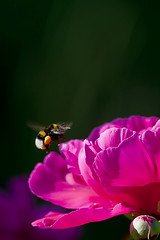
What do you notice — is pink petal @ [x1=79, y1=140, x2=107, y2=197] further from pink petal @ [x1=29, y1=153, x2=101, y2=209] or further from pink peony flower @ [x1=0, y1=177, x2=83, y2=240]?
pink peony flower @ [x1=0, y1=177, x2=83, y2=240]

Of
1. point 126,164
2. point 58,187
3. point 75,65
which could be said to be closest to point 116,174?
point 126,164

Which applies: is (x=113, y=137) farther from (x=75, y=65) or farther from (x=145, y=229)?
(x=75, y=65)

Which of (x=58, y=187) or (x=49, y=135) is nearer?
(x=58, y=187)

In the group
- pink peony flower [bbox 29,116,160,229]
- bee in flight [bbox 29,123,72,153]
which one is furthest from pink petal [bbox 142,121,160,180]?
bee in flight [bbox 29,123,72,153]

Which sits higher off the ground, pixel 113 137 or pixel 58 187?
pixel 113 137

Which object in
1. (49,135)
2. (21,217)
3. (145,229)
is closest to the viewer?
(145,229)

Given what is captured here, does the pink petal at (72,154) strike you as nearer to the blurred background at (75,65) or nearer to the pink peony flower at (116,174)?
the pink peony flower at (116,174)
